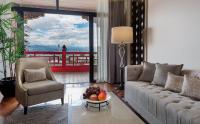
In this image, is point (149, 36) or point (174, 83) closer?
point (174, 83)

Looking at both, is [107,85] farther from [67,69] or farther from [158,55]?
[67,69]

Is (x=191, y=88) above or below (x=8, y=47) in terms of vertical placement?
below

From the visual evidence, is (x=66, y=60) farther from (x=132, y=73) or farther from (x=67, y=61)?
(x=132, y=73)

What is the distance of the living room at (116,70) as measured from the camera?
227cm

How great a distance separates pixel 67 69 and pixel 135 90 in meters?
5.14

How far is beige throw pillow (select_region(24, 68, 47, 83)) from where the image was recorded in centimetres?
326

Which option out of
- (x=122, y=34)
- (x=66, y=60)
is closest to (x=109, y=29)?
(x=122, y=34)

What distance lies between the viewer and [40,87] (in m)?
2.99

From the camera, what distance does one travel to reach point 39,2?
18.0 ft

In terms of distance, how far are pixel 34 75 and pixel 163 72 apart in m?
2.24

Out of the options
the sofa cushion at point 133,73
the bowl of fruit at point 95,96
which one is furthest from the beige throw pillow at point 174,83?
the bowl of fruit at point 95,96

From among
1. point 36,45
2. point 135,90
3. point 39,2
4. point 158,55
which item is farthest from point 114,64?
point 36,45

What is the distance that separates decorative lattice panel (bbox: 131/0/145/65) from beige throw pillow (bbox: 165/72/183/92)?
1953 millimetres

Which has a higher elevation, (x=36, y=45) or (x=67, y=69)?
(x=36, y=45)
